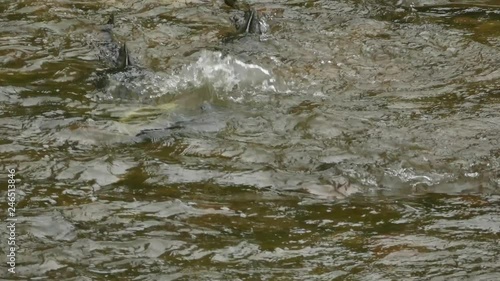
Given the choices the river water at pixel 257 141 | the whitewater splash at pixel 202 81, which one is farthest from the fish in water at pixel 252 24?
the whitewater splash at pixel 202 81

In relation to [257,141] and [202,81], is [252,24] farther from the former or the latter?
[257,141]

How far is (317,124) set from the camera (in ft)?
17.4

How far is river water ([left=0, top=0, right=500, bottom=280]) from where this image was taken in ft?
13.0

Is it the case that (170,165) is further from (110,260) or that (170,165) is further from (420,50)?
(420,50)

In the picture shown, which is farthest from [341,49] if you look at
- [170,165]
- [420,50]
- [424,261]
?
[424,261]

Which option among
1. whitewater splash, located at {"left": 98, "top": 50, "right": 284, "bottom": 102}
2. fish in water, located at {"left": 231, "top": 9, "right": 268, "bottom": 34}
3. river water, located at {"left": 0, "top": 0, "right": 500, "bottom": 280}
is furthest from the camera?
fish in water, located at {"left": 231, "top": 9, "right": 268, "bottom": 34}

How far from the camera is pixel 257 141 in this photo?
5.10m

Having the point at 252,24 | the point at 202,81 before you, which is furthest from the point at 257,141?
the point at 252,24

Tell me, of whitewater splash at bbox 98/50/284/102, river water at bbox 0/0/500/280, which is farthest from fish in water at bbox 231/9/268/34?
whitewater splash at bbox 98/50/284/102

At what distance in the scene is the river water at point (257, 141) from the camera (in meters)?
3.97

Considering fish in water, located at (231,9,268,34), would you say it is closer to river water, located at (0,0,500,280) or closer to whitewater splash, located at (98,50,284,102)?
river water, located at (0,0,500,280)

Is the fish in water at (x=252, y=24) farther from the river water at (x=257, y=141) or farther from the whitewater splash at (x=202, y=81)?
the whitewater splash at (x=202, y=81)

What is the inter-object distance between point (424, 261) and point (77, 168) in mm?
1890

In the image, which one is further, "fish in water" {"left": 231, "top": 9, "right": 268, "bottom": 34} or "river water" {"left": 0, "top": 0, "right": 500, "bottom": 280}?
"fish in water" {"left": 231, "top": 9, "right": 268, "bottom": 34}
